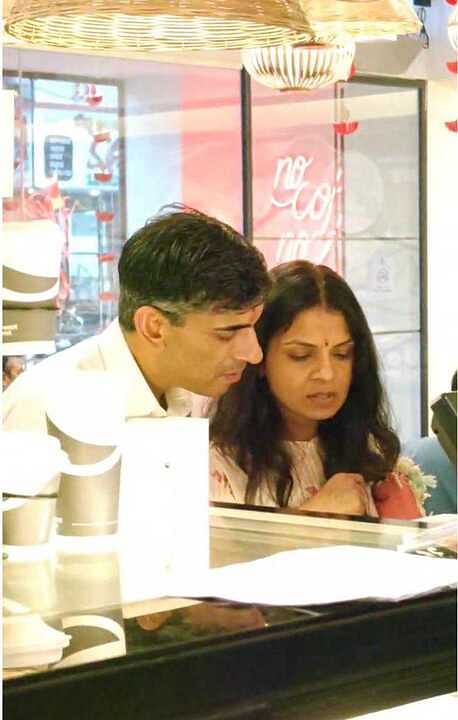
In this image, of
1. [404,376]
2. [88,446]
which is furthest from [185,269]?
[404,376]

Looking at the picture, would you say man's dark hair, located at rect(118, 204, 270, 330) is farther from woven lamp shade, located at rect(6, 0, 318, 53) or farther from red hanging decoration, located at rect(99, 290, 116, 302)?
red hanging decoration, located at rect(99, 290, 116, 302)

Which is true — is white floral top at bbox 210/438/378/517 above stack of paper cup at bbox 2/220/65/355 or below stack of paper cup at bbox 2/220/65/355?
below

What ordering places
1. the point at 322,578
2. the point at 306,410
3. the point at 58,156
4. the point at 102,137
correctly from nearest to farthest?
the point at 322,578 → the point at 306,410 → the point at 58,156 → the point at 102,137

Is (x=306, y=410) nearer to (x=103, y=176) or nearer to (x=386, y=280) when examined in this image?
(x=103, y=176)

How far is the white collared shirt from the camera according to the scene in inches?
75.6

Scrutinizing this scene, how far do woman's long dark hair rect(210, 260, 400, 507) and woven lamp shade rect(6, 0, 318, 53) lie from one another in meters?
0.80

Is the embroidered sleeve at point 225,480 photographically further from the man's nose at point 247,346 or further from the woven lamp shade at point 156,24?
the woven lamp shade at point 156,24

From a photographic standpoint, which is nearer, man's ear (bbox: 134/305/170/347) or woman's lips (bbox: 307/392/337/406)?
man's ear (bbox: 134/305/170/347)

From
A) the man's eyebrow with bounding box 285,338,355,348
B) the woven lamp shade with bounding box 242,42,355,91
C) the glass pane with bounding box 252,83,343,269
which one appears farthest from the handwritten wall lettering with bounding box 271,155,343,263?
the man's eyebrow with bounding box 285,338,355,348

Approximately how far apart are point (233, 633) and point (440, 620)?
325mm

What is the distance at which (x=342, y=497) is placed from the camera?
9.28ft

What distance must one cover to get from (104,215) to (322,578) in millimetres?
4958

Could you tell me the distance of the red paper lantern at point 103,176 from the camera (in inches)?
251

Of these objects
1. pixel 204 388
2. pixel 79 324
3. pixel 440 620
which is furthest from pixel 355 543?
pixel 79 324
